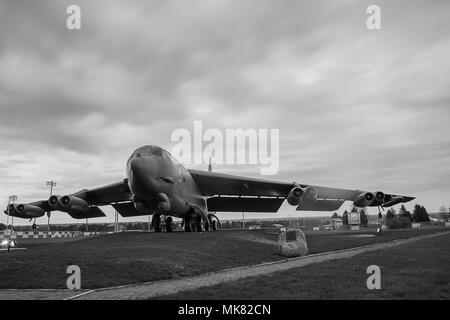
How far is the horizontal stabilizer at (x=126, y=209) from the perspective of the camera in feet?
107

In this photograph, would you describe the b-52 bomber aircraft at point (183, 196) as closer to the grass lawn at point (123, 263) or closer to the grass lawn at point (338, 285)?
the grass lawn at point (123, 263)

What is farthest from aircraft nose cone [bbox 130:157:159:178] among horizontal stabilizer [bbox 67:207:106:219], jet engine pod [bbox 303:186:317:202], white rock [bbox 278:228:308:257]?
horizontal stabilizer [bbox 67:207:106:219]

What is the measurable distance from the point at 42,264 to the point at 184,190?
1289 cm

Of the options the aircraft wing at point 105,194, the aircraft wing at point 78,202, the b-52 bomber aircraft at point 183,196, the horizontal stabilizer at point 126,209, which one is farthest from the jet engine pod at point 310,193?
the horizontal stabilizer at point 126,209

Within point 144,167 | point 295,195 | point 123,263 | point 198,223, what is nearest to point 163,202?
point 144,167

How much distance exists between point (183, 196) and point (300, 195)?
7442mm

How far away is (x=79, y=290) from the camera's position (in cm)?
924

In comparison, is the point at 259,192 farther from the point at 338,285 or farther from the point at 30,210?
the point at 338,285

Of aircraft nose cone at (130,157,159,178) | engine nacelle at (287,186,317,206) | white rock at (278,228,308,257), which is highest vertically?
aircraft nose cone at (130,157,159,178)

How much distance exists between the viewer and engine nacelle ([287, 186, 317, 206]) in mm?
23953

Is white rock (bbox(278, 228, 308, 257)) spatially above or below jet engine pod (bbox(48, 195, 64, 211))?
below

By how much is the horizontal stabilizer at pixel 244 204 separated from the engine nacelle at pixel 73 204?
1080cm

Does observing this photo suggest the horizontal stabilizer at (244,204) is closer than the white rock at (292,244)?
No

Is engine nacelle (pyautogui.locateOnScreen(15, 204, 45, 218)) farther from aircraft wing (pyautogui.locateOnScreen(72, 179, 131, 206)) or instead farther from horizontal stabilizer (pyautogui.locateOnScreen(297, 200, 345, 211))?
horizontal stabilizer (pyautogui.locateOnScreen(297, 200, 345, 211))
